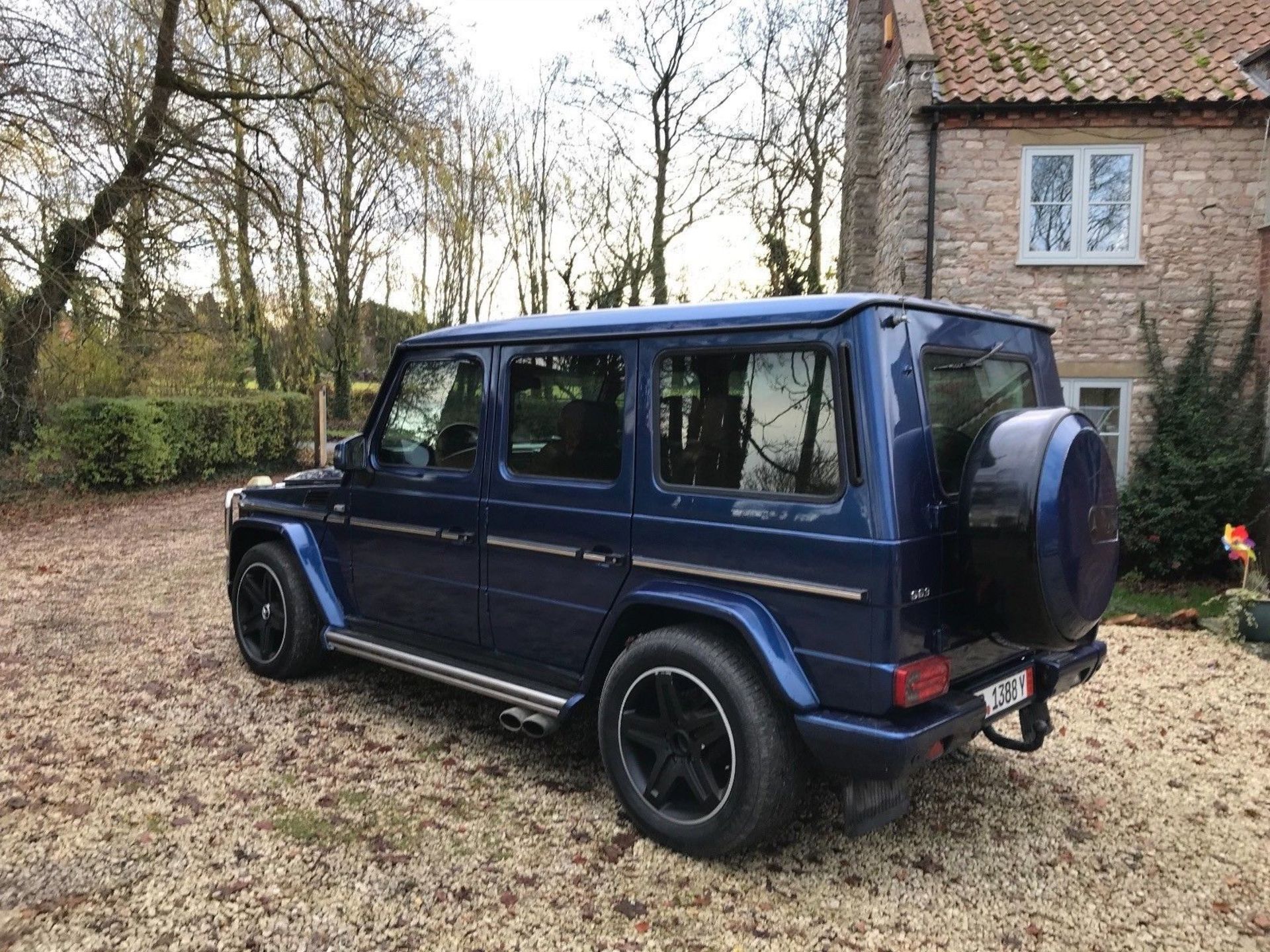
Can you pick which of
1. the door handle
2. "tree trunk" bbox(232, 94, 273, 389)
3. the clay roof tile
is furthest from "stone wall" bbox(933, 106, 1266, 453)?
"tree trunk" bbox(232, 94, 273, 389)

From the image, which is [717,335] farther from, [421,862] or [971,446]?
[421,862]

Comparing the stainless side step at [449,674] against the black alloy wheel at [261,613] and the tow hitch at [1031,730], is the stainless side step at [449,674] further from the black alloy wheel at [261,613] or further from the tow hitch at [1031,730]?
the tow hitch at [1031,730]

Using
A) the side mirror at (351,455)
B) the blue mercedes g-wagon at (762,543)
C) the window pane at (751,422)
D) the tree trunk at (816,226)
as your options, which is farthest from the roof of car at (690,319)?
the tree trunk at (816,226)

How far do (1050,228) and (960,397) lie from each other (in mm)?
9062

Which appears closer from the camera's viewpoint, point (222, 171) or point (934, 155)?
point (934, 155)

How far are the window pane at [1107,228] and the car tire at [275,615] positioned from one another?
9962mm

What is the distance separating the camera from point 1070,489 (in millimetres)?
3232

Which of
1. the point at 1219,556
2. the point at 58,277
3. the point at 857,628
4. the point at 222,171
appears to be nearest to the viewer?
the point at 857,628

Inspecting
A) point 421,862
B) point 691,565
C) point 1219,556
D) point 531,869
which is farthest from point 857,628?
point 1219,556

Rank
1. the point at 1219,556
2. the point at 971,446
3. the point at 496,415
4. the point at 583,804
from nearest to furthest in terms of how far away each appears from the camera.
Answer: the point at 971,446 → the point at 583,804 → the point at 496,415 → the point at 1219,556

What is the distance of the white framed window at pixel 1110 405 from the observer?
11328 millimetres

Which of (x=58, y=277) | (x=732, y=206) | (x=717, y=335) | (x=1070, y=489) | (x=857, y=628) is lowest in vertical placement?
(x=857, y=628)

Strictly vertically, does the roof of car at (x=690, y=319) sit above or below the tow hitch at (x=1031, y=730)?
above

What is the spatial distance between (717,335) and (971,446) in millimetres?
1005
